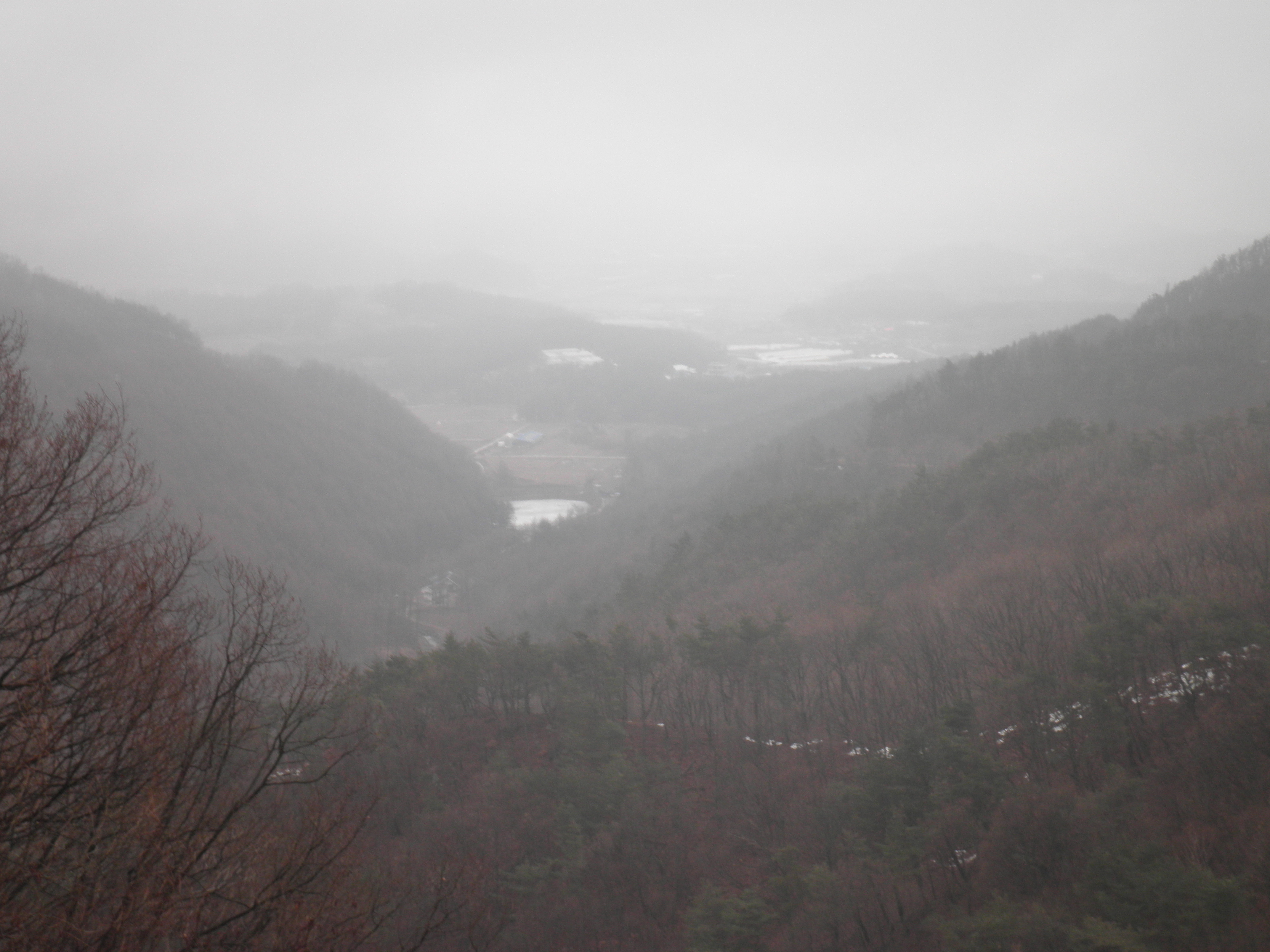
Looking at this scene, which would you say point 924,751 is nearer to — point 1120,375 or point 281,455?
point 1120,375

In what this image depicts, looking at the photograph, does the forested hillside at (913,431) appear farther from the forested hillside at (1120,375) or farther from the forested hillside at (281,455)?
the forested hillside at (281,455)

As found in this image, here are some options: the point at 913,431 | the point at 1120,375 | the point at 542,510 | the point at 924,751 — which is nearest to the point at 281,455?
the point at 542,510

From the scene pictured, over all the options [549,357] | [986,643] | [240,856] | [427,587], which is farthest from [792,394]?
Result: [240,856]

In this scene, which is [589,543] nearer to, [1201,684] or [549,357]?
[1201,684]

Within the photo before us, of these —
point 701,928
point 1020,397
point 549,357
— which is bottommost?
point 701,928

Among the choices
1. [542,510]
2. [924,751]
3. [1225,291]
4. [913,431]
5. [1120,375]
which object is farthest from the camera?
[542,510]

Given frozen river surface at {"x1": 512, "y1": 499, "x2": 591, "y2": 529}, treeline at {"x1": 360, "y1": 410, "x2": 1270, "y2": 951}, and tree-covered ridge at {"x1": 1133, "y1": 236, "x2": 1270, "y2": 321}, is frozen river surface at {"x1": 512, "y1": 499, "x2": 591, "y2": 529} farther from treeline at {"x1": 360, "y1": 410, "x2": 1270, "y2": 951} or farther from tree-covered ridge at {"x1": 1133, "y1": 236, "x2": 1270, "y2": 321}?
tree-covered ridge at {"x1": 1133, "y1": 236, "x2": 1270, "y2": 321}
